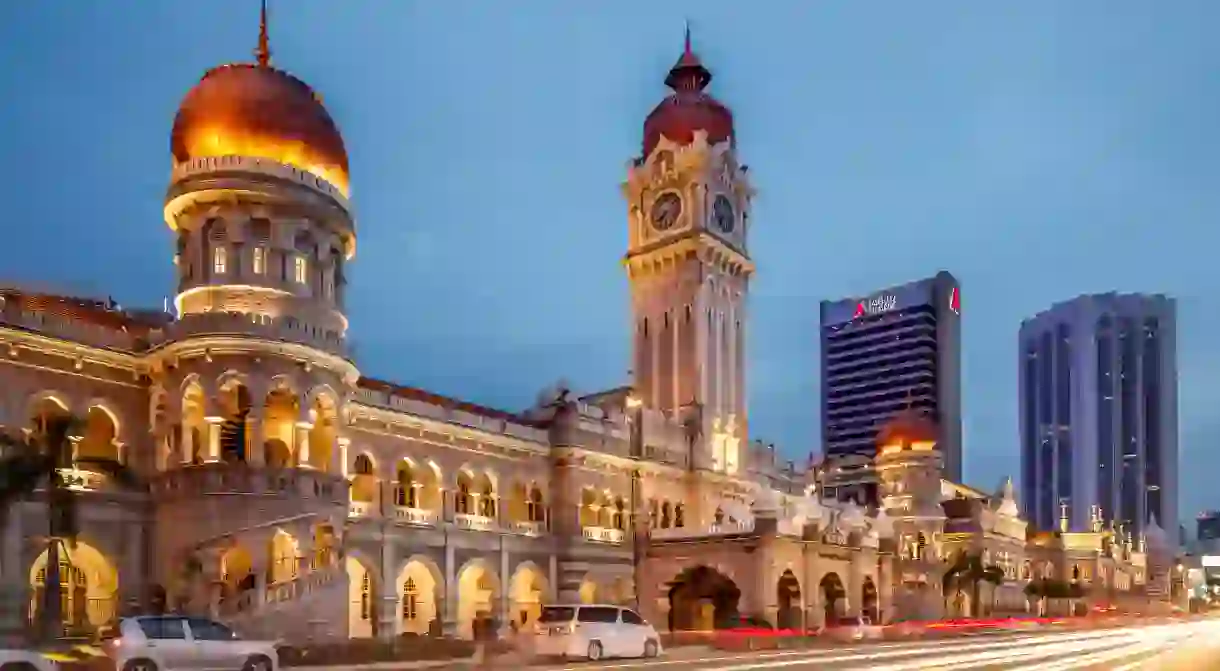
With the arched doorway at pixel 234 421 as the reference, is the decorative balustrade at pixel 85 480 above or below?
below

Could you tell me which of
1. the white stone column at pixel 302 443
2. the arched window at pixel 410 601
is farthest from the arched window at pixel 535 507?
the white stone column at pixel 302 443

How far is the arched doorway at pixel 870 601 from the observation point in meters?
65.6

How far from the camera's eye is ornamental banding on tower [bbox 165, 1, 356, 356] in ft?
142

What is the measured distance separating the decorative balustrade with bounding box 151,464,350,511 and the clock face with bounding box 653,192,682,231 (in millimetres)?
33697

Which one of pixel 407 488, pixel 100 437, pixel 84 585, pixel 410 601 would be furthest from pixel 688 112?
pixel 84 585

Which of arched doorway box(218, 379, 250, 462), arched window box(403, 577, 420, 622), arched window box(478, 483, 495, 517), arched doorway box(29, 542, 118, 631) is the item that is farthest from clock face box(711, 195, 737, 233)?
arched doorway box(29, 542, 118, 631)

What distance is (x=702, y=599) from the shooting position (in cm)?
5966

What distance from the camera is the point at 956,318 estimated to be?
19425 centimetres

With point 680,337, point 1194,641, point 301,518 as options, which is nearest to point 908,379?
point 680,337

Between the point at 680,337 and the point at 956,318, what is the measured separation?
444 ft

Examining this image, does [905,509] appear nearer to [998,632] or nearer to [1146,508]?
[998,632]

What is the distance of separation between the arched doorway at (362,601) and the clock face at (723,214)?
3148 cm

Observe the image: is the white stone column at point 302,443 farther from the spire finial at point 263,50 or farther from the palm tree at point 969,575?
the palm tree at point 969,575

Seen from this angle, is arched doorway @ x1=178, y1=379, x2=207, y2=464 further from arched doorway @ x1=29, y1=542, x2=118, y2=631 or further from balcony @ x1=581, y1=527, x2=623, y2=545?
balcony @ x1=581, y1=527, x2=623, y2=545
